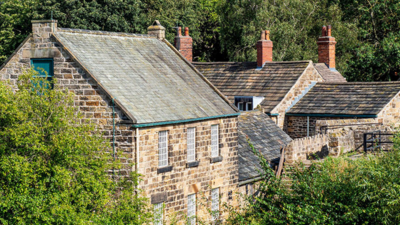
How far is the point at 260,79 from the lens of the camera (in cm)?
4075

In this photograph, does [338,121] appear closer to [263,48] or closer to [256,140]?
[256,140]

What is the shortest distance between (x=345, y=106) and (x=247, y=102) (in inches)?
219

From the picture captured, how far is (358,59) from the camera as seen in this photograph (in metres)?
53.8

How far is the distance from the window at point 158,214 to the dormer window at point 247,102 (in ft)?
51.4

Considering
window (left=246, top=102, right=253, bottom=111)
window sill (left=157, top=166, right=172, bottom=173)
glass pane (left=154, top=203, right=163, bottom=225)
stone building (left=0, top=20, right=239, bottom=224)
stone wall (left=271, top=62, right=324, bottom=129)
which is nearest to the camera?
glass pane (left=154, top=203, right=163, bottom=225)

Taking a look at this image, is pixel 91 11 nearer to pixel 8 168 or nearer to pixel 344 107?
pixel 344 107

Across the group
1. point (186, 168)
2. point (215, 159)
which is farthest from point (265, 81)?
point (186, 168)

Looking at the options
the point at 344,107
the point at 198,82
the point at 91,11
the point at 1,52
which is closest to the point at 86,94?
the point at 198,82

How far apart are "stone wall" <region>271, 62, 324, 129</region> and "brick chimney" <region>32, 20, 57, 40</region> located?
16.0 meters

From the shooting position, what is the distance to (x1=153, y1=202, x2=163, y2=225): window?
75.4 ft

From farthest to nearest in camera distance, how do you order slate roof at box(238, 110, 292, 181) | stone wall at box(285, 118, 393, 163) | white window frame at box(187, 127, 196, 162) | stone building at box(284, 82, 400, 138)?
stone building at box(284, 82, 400, 138) → slate roof at box(238, 110, 292, 181) → stone wall at box(285, 118, 393, 163) → white window frame at box(187, 127, 196, 162)

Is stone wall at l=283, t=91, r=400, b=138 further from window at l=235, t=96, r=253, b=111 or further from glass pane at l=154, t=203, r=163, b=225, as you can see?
glass pane at l=154, t=203, r=163, b=225

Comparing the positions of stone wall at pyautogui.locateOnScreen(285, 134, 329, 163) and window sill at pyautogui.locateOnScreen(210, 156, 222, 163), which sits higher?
stone wall at pyautogui.locateOnScreen(285, 134, 329, 163)

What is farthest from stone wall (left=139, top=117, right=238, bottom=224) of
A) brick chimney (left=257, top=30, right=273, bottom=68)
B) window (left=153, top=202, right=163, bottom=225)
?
brick chimney (left=257, top=30, right=273, bottom=68)
